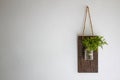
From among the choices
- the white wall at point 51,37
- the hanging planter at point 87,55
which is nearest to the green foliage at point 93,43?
the hanging planter at point 87,55

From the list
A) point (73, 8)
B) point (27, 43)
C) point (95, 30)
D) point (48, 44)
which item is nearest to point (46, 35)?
point (48, 44)

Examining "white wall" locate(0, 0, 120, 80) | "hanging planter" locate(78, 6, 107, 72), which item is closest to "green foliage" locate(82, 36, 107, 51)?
"hanging planter" locate(78, 6, 107, 72)

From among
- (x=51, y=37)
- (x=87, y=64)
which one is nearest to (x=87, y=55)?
(x=87, y=64)

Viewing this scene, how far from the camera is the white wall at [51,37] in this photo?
1977mm

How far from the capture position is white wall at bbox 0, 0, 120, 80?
198 cm

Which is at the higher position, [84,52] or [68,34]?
[68,34]

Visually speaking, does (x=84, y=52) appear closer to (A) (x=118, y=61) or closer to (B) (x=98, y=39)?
(B) (x=98, y=39)

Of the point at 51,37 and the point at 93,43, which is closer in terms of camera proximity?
the point at 93,43

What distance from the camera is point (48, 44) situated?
79.4 inches

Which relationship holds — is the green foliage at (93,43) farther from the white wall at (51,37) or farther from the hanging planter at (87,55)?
the white wall at (51,37)

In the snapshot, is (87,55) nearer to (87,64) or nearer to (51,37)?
(87,64)

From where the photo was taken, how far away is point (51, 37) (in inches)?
79.3

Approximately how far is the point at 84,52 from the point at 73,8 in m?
0.51

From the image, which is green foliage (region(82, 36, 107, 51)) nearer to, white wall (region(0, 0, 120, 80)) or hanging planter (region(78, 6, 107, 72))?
hanging planter (region(78, 6, 107, 72))
